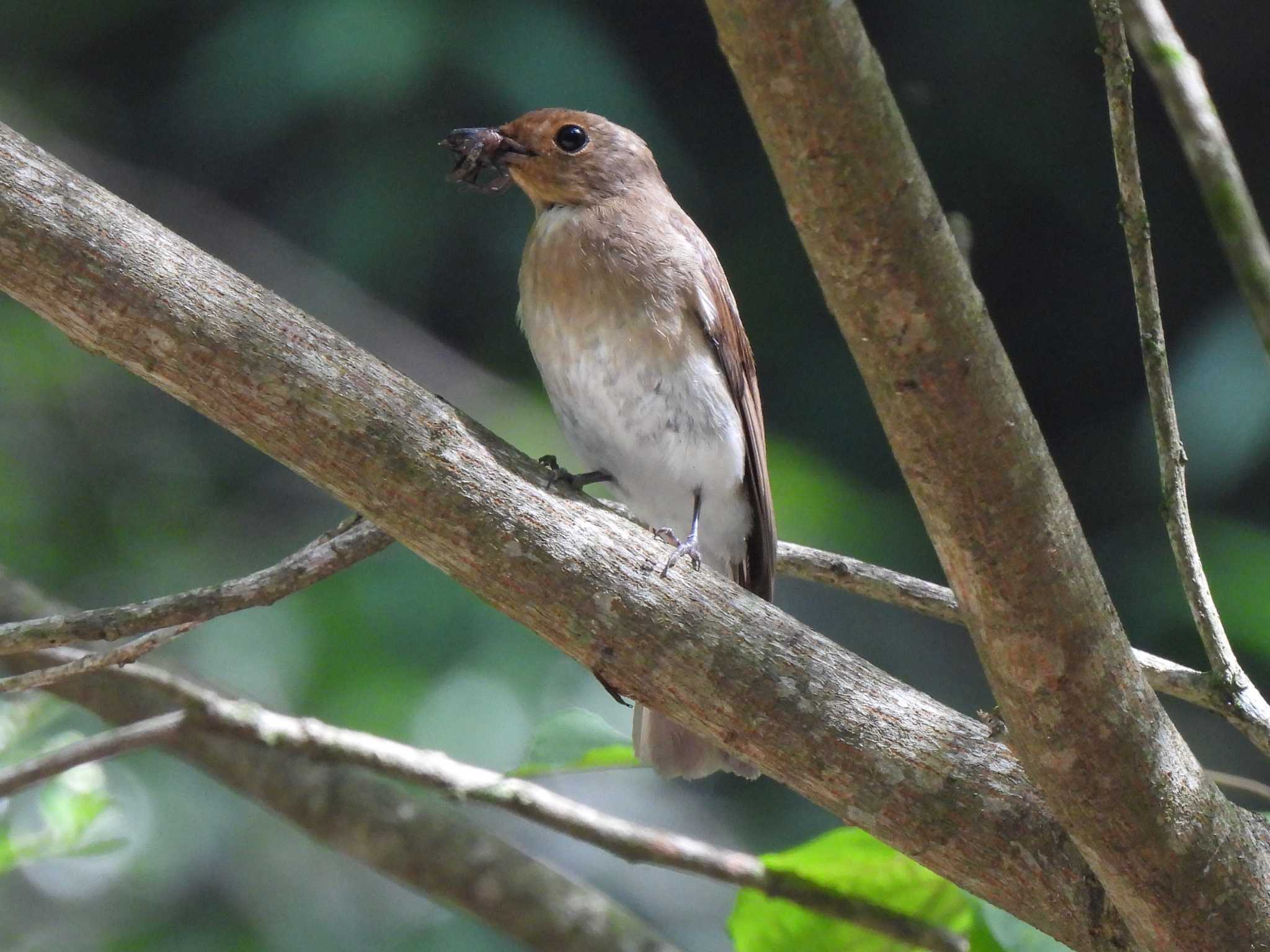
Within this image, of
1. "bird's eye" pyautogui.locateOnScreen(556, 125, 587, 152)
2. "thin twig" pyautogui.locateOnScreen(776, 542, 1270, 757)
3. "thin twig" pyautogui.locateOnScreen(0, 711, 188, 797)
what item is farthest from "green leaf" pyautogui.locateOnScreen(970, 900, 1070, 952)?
"bird's eye" pyautogui.locateOnScreen(556, 125, 587, 152)

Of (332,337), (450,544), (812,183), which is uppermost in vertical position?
(812,183)

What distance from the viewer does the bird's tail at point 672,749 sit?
2268 millimetres

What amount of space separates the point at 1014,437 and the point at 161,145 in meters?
3.64

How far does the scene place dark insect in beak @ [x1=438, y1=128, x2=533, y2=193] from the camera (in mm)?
2539

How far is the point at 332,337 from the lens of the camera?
1.58 meters

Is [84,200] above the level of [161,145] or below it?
above

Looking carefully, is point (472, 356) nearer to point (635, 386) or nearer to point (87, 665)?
point (635, 386)

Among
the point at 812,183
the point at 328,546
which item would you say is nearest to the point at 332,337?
the point at 328,546

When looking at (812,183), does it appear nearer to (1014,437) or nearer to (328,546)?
(1014,437)

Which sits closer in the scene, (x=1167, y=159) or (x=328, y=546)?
(x=328, y=546)

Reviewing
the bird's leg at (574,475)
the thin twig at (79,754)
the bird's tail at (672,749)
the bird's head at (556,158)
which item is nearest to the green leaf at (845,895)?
the bird's tail at (672,749)

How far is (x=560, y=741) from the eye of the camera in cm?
207

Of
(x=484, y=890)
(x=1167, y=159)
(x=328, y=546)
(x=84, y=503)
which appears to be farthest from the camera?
(x=1167, y=159)

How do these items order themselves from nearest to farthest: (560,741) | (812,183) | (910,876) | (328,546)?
(812,183) < (328,546) < (560,741) < (910,876)
